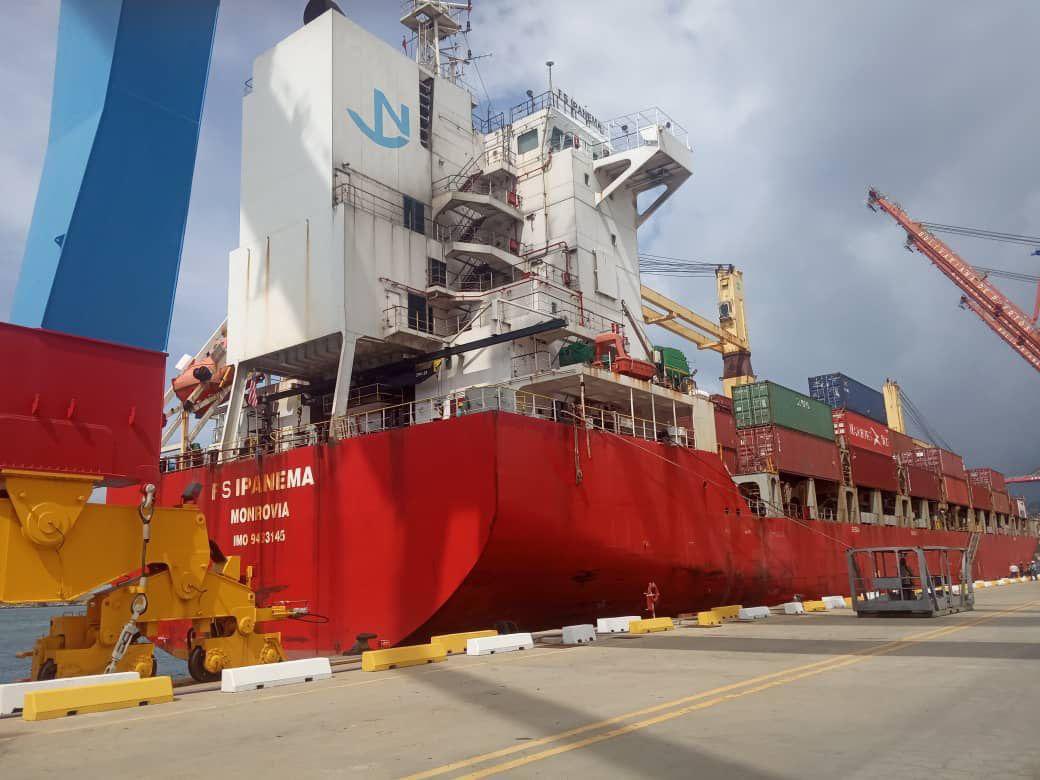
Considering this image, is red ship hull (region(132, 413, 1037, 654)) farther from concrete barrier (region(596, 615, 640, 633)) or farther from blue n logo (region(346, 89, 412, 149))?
blue n logo (region(346, 89, 412, 149))

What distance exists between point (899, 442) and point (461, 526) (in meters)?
28.9

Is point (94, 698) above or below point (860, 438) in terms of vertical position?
below

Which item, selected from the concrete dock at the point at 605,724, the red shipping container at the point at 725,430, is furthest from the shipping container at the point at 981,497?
the concrete dock at the point at 605,724

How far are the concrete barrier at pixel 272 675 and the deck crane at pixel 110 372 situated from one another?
1.15 meters

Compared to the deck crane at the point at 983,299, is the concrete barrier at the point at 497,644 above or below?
below

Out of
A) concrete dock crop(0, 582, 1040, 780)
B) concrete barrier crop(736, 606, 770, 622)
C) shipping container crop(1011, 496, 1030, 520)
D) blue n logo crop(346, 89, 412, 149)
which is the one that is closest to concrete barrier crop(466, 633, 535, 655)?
concrete dock crop(0, 582, 1040, 780)

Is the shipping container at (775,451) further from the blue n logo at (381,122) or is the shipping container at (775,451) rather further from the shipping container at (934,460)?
the blue n logo at (381,122)

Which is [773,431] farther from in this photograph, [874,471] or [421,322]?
[421,322]

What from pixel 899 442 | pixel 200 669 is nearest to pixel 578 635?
pixel 200 669

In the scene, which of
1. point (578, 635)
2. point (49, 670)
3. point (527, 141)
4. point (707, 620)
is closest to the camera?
point (49, 670)

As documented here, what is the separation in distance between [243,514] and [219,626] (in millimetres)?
7586

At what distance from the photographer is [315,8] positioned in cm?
2147

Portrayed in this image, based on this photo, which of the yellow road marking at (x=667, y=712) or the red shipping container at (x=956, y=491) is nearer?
the yellow road marking at (x=667, y=712)

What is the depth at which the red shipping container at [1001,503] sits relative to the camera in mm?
50731
